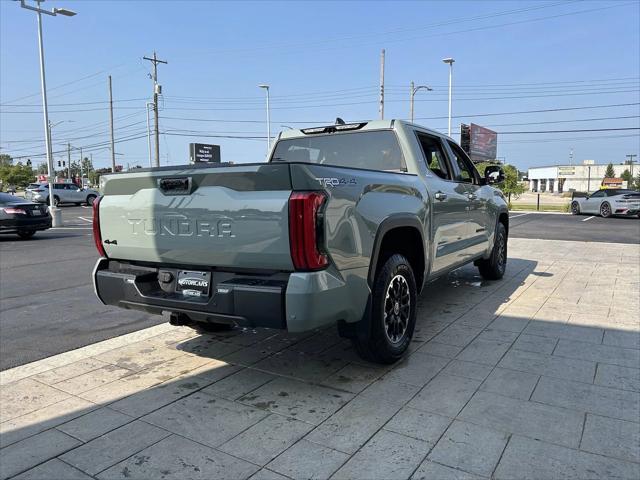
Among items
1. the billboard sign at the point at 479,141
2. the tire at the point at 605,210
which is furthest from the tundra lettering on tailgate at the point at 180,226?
the billboard sign at the point at 479,141

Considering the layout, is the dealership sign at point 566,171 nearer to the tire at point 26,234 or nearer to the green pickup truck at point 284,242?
the tire at point 26,234

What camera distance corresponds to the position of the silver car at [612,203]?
902 inches

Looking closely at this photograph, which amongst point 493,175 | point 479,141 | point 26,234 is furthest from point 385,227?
point 479,141

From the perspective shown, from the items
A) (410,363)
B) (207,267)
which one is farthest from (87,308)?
(410,363)

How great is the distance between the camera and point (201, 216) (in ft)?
10.4

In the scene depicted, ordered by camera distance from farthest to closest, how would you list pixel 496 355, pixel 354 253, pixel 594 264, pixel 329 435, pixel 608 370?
pixel 594 264 < pixel 496 355 < pixel 608 370 < pixel 354 253 < pixel 329 435

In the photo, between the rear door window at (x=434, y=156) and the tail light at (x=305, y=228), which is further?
the rear door window at (x=434, y=156)

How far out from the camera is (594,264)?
9234 mm

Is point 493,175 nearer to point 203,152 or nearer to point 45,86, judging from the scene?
point 45,86

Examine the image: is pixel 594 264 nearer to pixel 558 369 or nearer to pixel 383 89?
pixel 558 369

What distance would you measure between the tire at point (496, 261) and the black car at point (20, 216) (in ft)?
42.4

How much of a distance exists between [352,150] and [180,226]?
7.16 ft

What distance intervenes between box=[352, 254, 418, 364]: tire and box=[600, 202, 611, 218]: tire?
23.9m

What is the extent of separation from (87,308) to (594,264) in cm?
880
